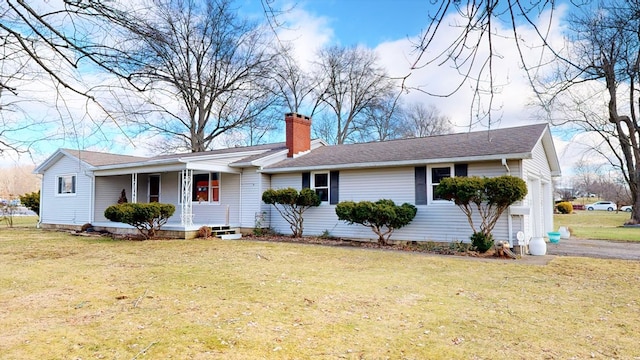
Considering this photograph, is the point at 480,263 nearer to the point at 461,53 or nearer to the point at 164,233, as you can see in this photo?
the point at 461,53

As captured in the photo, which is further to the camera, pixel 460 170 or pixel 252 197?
pixel 252 197

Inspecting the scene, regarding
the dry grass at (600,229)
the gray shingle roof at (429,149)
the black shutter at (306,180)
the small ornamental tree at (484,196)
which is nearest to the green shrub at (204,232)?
the gray shingle roof at (429,149)

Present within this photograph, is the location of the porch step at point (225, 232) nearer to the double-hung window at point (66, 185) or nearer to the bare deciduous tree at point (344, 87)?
the double-hung window at point (66, 185)

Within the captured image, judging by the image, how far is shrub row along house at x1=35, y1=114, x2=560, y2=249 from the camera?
1177cm

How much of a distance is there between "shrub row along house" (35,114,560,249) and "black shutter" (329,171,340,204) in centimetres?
4

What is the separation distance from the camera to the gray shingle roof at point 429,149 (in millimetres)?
11391

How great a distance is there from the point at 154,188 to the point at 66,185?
15.5ft

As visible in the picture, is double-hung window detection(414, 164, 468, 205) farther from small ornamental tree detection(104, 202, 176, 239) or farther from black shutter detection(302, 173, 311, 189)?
small ornamental tree detection(104, 202, 176, 239)

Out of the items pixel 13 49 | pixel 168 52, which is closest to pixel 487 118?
pixel 168 52

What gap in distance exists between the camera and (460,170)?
11.9 m

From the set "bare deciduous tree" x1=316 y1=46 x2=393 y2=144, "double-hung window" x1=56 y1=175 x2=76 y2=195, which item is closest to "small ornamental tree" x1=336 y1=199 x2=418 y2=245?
Result: "double-hung window" x1=56 y1=175 x2=76 y2=195

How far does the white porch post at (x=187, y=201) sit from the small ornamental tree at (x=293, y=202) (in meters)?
2.79

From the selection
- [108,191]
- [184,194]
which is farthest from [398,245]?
[108,191]

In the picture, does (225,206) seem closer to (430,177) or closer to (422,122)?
(430,177)
